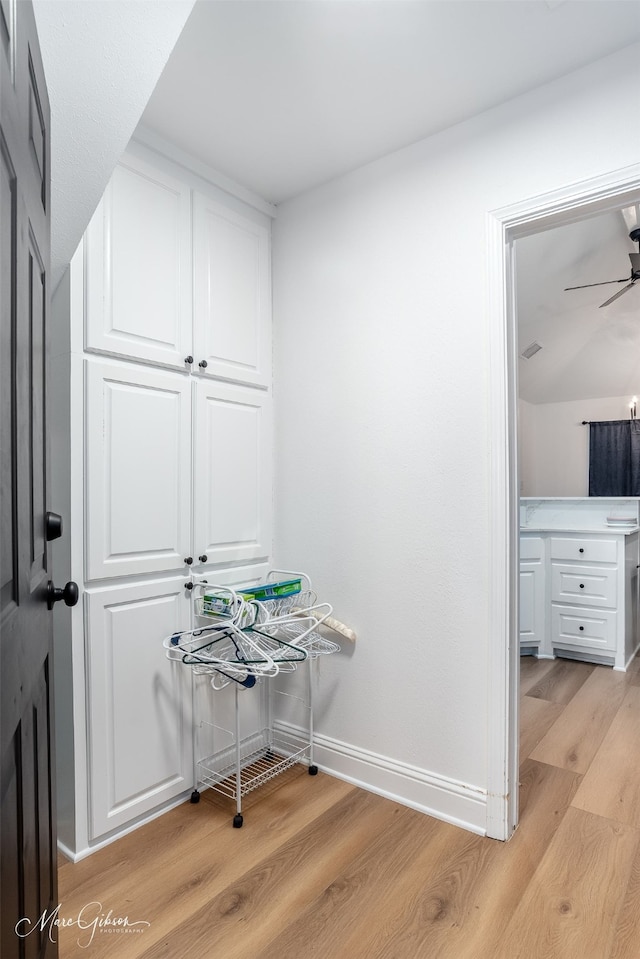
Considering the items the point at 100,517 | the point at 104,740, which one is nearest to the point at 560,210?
the point at 100,517

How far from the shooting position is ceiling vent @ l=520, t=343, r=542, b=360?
15.6ft

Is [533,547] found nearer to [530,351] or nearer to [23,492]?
[530,351]

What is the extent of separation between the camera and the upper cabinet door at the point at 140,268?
190 centimetres

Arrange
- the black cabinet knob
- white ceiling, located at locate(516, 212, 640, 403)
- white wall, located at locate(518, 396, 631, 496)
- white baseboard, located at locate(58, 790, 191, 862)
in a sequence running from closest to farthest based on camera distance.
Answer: the black cabinet knob, white baseboard, located at locate(58, 790, 191, 862), white ceiling, located at locate(516, 212, 640, 403), white wall, located at locate(518, 396, 631, 496)

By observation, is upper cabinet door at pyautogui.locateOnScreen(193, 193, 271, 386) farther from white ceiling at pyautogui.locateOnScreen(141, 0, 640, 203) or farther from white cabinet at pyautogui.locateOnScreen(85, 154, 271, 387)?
white ceiling at pyautogui.locateOnScreen(141, 0, 640, 203)

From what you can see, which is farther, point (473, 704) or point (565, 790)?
point (565, 790)

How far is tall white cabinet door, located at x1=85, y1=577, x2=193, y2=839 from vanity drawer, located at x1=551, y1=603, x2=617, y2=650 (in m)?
2.83

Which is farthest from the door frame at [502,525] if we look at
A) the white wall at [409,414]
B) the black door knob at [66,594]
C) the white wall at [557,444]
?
the white wall at [557,444]

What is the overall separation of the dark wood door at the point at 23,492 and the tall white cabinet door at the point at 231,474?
121 cm

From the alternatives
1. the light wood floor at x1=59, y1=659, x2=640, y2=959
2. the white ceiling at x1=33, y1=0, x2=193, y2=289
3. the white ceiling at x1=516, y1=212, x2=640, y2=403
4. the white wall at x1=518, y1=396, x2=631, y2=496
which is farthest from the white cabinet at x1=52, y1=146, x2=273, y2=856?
the white wall at x1=518, y1=396, x2=631, y2=496

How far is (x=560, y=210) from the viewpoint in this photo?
→ 1811 millimetres

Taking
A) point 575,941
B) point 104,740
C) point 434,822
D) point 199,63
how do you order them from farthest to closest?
point 434,822 → point 104,740 → point 199,63 → point 575,941

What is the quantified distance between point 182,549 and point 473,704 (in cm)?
121

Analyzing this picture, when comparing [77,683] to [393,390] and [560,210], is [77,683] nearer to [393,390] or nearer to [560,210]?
[393,390]
